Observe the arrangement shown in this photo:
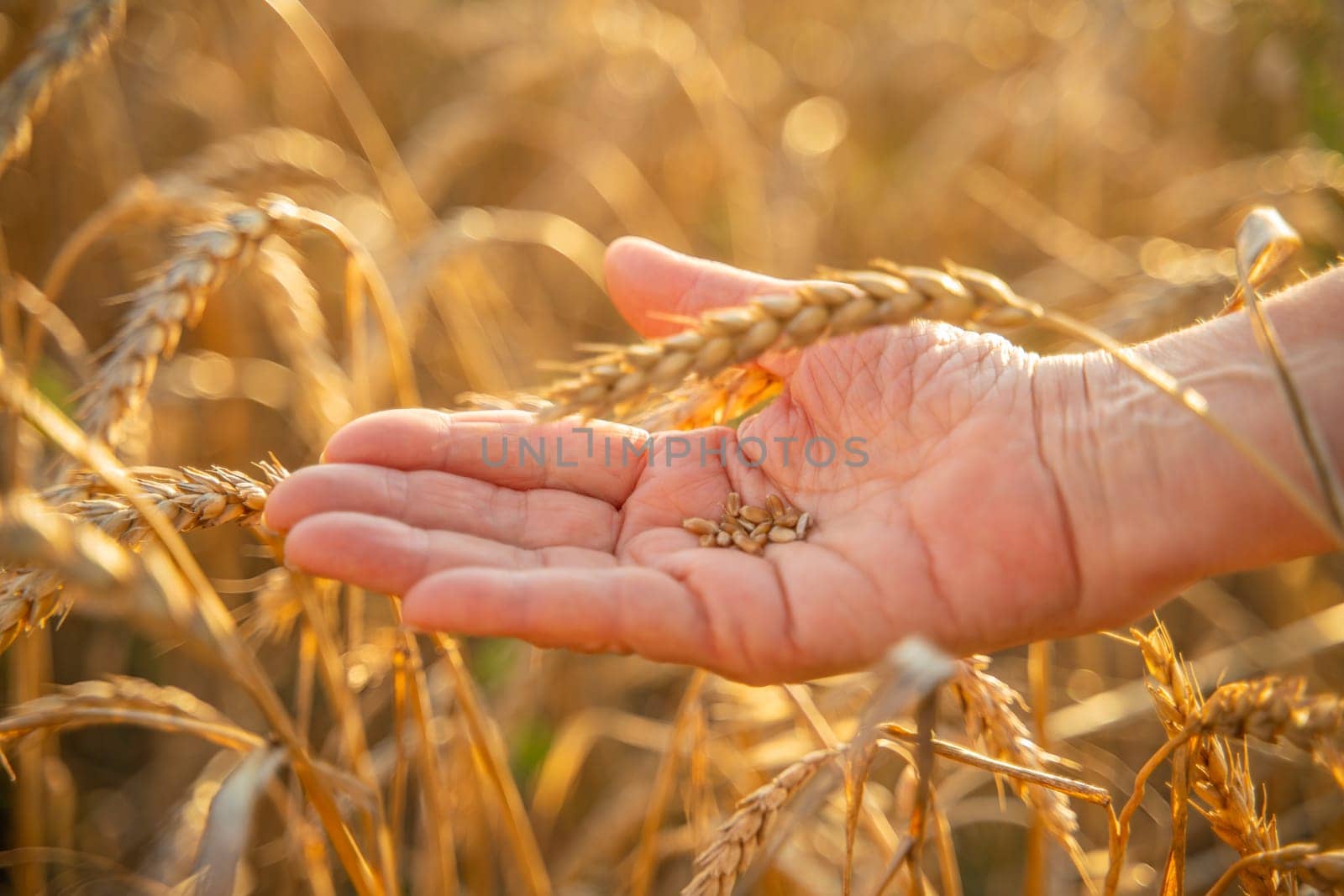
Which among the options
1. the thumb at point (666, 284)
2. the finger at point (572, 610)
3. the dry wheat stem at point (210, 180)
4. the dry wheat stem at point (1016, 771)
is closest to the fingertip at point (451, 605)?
the finger at point (572, 610)

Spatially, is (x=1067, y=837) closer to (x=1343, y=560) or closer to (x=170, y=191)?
(x=170, y=191)

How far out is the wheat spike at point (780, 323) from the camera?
117 centimetres

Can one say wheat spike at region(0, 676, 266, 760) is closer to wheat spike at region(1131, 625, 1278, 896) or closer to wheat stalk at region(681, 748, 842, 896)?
wheat stalk at region(681, 748, 842, 896)

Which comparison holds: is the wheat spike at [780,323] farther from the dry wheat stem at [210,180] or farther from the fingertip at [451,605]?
the dry wheat stem at [210,180]

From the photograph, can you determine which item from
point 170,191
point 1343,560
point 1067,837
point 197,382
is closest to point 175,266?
point 170,191

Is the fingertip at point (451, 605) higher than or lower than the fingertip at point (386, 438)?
lower

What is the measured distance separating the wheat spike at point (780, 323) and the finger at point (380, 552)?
1.16 feet

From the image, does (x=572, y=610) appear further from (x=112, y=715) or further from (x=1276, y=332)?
(x=1276, y=332)

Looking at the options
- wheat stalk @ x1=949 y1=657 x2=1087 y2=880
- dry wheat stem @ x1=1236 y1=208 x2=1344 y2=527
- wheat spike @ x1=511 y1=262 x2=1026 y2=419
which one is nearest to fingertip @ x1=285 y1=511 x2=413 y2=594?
Answer: wheat spike @ x1=511 y1=262 x2=1026 y2=419

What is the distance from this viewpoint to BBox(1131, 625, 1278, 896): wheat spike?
1.31 metres

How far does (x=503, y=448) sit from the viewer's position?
1.73 meters

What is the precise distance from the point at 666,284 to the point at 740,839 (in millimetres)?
1244

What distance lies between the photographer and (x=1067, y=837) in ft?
4.47

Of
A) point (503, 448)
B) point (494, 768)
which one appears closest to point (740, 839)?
point (494, 768)
